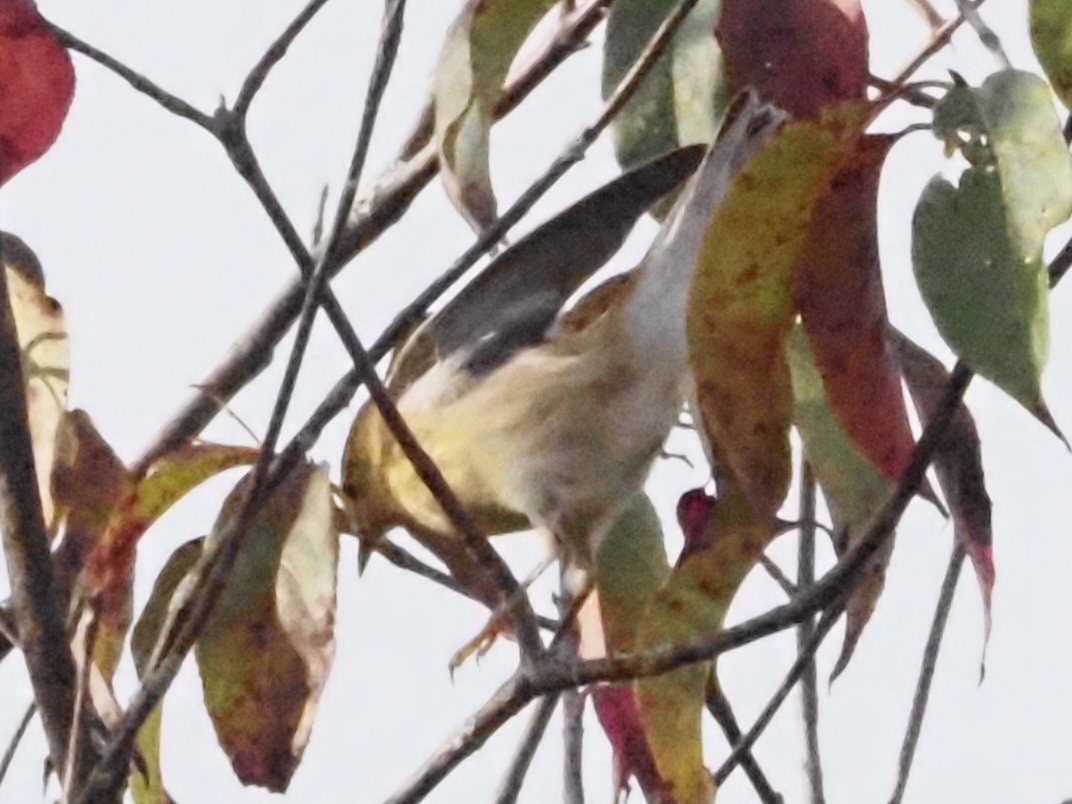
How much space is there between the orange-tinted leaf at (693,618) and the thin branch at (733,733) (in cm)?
20

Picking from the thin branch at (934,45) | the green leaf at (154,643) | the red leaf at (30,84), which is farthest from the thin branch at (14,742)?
the thin branch at (934,45)

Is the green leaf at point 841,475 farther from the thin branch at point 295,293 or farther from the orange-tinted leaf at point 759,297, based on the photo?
the thin branch at point 295,293

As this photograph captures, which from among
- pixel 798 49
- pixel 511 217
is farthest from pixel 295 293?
pixel 798 49

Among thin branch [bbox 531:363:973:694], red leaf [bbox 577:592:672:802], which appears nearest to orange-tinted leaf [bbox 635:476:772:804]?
thin branch [bbox 531:363:973:694]

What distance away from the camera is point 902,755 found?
1.24m

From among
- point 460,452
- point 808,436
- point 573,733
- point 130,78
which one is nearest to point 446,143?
point 130,78

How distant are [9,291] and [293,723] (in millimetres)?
316

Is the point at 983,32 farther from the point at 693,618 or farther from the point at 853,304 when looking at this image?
the point at 693,618

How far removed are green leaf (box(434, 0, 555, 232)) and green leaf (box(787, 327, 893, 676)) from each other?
0.22 meters

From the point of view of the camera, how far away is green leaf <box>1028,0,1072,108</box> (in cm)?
74

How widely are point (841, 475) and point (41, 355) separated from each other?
0.48 m

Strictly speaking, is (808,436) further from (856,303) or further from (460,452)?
(460,452)

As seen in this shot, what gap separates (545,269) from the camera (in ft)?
3.92

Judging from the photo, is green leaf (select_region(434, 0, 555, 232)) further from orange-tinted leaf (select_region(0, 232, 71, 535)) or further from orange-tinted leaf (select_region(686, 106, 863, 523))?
orange-tinted leaf (select_region(0, 232, 71, 535))
